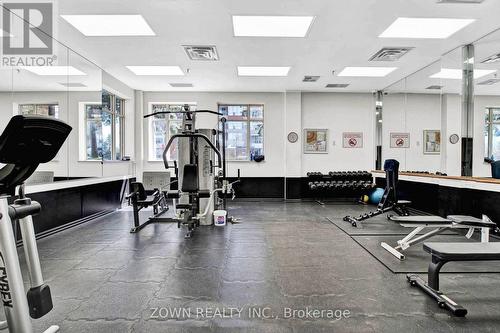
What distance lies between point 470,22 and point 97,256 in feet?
18.5

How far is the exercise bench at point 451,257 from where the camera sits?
7.30ft

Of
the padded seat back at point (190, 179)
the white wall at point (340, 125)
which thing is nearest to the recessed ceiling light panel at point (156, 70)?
the padded seat back at point (190, 179)

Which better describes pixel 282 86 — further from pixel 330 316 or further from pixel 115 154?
pixel 330 316

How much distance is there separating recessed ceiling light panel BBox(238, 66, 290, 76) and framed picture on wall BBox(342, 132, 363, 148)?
2.88 metres

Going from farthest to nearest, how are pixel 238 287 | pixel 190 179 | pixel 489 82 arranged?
pixel 489 82, pixel 190 179, pixel 238 287

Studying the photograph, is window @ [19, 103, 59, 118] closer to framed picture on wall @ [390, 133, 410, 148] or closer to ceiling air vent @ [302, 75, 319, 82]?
ceiling air vent @ [302, 75, 319, 82]

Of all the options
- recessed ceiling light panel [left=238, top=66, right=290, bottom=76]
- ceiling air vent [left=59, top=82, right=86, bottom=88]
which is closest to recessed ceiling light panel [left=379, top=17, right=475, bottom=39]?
recessed ceiling light panel [left=238, top=66, right=290, bottom=76]

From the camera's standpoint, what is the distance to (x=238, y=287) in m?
2.62

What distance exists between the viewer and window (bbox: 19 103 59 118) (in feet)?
12.6

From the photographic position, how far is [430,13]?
3732 millimetres

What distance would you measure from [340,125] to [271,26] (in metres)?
4.79

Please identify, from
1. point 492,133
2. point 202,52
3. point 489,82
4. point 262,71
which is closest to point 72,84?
point 202,52

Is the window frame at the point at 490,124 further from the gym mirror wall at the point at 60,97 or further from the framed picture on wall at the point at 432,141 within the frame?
the gym mirror wall at the point at 60,97

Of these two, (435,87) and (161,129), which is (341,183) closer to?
(435,87)
